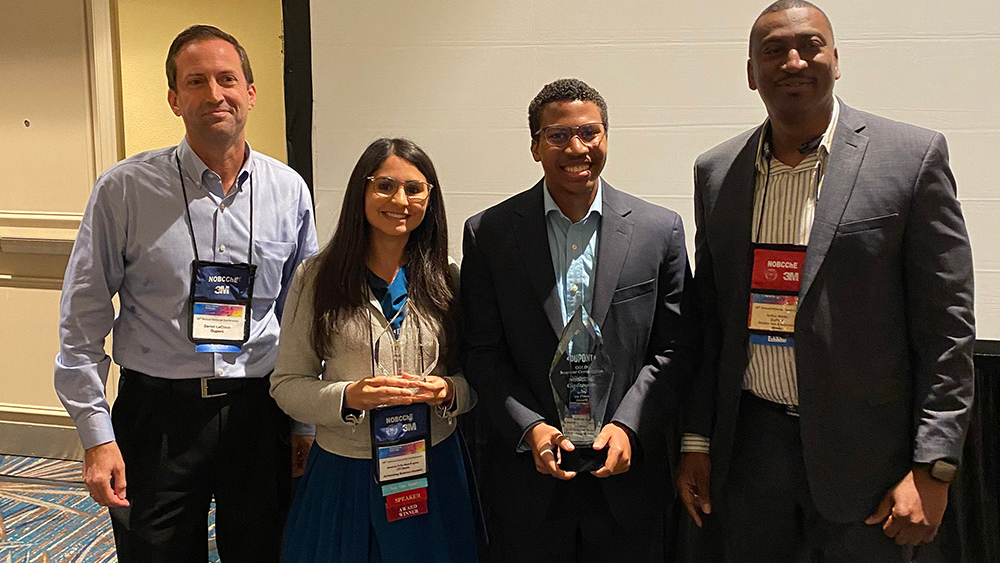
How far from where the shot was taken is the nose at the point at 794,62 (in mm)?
1620

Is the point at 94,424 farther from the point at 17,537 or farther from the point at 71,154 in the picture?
the point at 71,154

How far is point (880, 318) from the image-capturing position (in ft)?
5.34

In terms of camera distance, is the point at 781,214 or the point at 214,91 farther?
Answer: the point at 214,91

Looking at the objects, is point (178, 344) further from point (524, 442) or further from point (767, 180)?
point (767, 180)

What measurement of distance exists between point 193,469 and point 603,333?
3.69 feet

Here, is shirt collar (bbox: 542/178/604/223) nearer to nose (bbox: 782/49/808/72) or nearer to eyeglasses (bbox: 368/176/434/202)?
eyeglasses (bbox: 368/176/434/202)

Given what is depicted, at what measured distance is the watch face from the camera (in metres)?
1.58

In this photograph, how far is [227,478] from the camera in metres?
2.12

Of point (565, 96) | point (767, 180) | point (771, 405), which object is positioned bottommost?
point (771, 405)

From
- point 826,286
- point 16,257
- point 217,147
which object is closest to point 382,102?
point 217,147

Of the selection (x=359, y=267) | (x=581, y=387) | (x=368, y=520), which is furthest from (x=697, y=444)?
(x=359, y=267)

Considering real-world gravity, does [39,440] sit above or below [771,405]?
below

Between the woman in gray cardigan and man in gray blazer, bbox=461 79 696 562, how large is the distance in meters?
0.11

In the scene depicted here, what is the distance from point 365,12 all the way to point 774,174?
157cm
